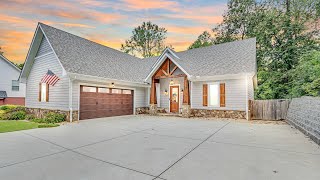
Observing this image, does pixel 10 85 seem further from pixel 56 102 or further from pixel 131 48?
pixel 131 48

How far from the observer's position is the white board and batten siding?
1093 cm

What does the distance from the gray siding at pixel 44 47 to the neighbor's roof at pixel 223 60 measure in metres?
9.47

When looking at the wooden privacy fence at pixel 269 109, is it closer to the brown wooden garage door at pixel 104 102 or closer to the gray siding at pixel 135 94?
the gray siding at pixel 135 94

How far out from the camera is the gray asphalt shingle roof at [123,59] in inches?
458

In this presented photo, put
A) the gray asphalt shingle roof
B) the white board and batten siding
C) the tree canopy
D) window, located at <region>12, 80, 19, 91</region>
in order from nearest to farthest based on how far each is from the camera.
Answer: the white board and batten siding → the gray asphalt shingle roof → the tree canopy → window, located at <region>12, 80, 19, 91</region>

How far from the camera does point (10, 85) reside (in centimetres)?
2106

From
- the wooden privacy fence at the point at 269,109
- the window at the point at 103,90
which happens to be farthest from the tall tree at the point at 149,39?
the wooden privacy fence at the point at 269,109

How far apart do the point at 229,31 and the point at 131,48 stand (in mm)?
17890

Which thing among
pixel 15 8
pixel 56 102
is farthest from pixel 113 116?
pixel 15 8

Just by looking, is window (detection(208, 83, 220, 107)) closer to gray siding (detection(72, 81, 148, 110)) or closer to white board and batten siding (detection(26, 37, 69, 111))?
gray siding (detection(72, 81, 148, 110))

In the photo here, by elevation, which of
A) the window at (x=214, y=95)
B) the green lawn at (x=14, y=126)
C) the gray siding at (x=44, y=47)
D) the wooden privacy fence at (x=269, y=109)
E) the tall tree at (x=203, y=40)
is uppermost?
the tall tree at (x=203, y=40)

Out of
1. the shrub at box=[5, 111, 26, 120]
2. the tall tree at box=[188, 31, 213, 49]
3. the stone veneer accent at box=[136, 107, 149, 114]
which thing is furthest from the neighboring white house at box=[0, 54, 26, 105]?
the tall tree at box=[188, 31, 213, 49]

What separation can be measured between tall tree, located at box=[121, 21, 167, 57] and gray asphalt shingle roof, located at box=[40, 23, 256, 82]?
15.5m

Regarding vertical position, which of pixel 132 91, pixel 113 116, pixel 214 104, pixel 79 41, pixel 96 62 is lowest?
pixel 113 116
